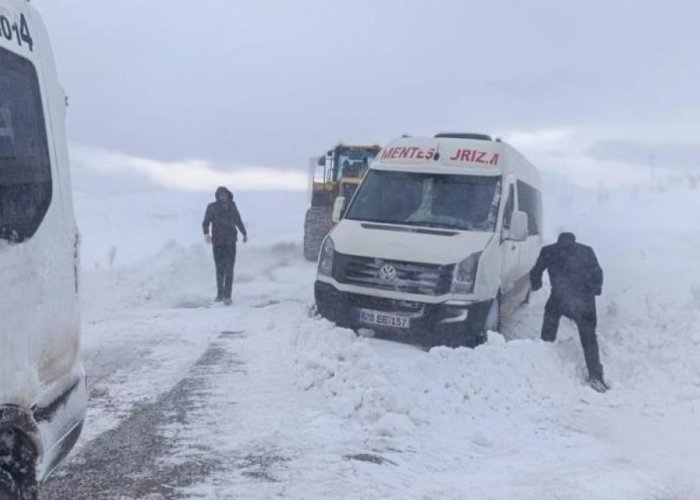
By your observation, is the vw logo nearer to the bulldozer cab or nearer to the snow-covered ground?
the snow-covered ground

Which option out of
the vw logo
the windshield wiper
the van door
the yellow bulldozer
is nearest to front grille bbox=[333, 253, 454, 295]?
the vw logo

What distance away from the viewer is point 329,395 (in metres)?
6.60

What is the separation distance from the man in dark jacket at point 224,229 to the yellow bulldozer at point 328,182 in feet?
22.2

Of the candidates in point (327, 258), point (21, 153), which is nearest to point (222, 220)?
point (327, 258)

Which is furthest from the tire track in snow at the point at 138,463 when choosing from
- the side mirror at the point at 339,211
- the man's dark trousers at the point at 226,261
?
the man's dark trousers at the point at 226,261

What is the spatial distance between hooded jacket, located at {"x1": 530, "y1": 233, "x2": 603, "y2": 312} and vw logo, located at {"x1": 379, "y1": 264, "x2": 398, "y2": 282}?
5.33ft

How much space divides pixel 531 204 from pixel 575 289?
4.57 metres

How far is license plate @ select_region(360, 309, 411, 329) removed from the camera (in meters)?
8.42

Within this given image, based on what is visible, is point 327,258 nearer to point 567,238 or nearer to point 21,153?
point 567,238

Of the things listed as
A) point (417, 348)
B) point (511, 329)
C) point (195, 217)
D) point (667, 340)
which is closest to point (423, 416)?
point (417, 348)

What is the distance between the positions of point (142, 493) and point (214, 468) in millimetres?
564

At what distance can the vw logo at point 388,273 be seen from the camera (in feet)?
27.9

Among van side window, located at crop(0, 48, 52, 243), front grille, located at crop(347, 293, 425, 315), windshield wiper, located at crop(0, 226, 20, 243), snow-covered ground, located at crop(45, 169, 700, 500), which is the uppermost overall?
van side window, located at crop(0, 48, 52, 243)

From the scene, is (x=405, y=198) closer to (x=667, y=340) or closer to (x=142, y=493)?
(x=667, y=340)
